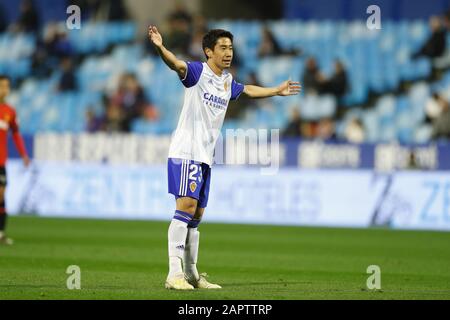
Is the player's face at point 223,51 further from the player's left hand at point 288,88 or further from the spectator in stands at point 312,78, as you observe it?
the spectator in stands at point 312,78

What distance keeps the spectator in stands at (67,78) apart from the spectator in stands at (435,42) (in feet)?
29.0

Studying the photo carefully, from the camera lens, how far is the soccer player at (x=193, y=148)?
8.99 m

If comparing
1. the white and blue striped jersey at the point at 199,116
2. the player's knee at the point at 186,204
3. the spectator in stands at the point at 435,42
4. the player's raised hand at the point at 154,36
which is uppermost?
the spectator in stands at the point at 435,42

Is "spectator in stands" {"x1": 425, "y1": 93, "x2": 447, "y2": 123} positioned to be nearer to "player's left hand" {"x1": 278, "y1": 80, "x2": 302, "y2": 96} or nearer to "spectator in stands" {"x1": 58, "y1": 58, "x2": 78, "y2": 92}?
"spectator in stands" {"x1": 58, "y1": 58, "x2": 78, "y2": 92}

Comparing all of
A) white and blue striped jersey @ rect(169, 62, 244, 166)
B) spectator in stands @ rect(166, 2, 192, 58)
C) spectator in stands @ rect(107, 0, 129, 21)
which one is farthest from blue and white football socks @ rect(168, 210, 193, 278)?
spectator in stands @ rect(107, 0, 129, 21)

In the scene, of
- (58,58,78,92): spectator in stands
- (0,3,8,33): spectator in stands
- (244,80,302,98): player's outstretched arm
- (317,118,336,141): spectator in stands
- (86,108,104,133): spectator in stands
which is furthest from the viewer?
(0,3,8,33): spectator in stands

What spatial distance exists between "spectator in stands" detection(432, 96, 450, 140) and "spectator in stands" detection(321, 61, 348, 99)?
A: 2.84 meters

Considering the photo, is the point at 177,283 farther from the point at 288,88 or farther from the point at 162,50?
the point at 288,88

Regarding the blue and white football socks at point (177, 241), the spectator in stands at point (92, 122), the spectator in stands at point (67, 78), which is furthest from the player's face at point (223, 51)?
the spectator in stands at point (67, 78)

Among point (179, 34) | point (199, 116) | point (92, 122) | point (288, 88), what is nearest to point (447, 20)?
point (179, 34)

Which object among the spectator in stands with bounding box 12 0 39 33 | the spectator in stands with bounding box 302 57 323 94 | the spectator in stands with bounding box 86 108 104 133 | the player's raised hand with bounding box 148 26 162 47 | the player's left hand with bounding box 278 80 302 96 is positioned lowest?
the player's left hand with bounding box 278 80 302 96

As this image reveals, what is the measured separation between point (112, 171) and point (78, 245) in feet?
21.1

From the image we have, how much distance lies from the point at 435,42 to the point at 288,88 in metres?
14.6

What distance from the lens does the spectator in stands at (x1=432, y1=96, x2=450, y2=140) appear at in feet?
69.1
